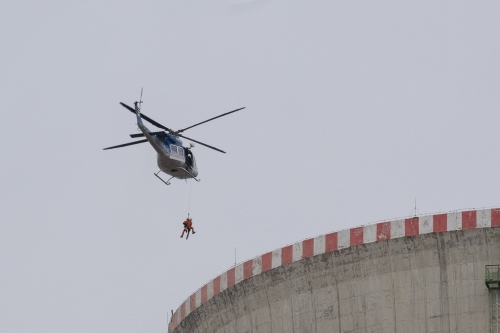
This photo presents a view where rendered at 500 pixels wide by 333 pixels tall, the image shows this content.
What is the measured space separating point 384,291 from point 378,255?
3.83ft

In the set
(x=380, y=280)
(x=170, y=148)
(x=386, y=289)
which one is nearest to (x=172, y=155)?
(x=170, y=148)

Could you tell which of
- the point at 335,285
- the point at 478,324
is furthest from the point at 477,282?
the point at 335,285

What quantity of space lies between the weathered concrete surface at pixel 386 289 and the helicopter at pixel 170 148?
7267 mm

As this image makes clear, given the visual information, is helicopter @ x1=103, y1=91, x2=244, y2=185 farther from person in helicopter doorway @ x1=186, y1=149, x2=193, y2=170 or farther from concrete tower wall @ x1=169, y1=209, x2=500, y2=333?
concrete tower wall @ x1=169, y1=209, x2=500, y2=333

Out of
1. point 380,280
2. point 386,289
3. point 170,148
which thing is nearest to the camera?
point 386,289

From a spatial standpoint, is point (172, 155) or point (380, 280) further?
point (172, 155)

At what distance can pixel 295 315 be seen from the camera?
37094 mm

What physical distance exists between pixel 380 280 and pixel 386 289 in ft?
1.19

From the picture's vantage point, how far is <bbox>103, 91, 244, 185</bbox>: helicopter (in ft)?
140

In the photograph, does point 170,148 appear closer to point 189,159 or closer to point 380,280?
point 189,159

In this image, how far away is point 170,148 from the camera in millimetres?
44062

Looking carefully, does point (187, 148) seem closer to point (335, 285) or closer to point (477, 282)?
point (335, 285)

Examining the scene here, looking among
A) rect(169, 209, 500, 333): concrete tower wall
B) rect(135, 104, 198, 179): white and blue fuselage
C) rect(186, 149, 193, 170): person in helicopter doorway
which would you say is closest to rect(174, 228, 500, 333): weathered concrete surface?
rect(169, 209, 500, 333): concrete tower wall

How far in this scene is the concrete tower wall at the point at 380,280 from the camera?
1335 inches
